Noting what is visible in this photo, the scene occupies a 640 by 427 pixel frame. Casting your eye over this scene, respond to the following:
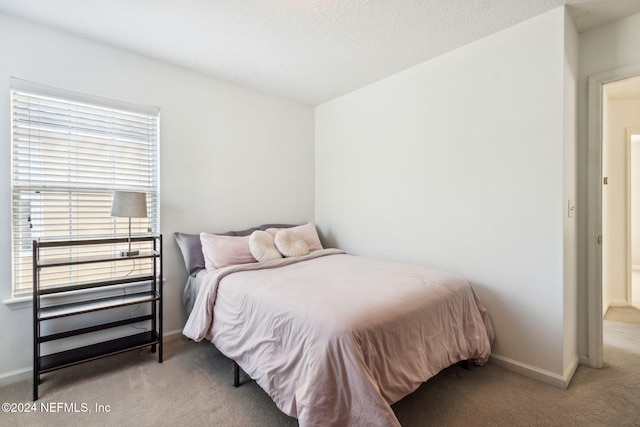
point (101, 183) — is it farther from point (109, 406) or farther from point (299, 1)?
point (299, 1)

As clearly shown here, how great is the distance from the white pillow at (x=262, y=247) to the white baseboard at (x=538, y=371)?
1998 mm

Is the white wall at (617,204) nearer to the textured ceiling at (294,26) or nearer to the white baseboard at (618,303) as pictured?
the white baseboard at (618,303)

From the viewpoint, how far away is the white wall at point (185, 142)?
6.77ft

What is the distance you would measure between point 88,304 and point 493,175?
318cm

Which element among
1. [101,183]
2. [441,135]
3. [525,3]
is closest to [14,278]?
[101,183]

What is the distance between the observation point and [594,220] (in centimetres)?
220

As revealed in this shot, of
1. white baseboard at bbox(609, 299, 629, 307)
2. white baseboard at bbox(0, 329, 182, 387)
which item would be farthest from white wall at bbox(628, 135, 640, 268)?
white baseboard at bbox(0, 329, 182, 387)

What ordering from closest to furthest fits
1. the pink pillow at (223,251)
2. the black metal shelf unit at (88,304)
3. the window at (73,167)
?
the black metal shelf unit at (88,304) → the window at (73,167) → the pink pillow at (223,251)

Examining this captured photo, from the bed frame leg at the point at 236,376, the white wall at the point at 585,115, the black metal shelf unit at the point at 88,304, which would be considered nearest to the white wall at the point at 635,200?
the white wall at the point at 585,115

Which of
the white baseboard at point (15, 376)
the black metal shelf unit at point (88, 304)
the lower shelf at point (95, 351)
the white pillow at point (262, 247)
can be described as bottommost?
the white baseboard at point (15, 376)

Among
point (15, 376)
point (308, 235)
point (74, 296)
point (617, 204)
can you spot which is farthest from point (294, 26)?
point (617, 204)

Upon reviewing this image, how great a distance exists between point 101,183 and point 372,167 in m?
2.51

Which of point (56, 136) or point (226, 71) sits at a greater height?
point (226, 71)

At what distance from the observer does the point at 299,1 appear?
6.34 ft
